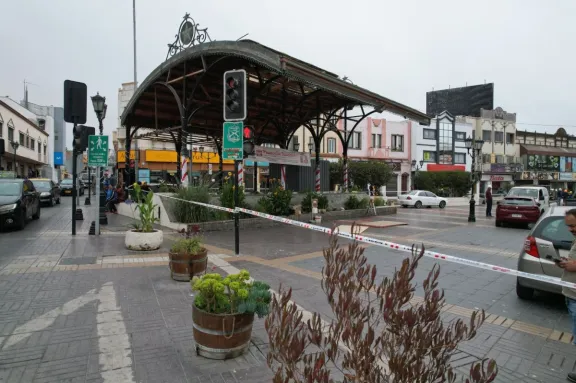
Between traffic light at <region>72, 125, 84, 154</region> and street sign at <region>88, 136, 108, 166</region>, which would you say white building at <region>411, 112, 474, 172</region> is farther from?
traffic light at <region>72, 125, 84, 154</region>

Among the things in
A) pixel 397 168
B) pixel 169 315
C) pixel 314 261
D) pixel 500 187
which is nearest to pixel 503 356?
pixel 169 315

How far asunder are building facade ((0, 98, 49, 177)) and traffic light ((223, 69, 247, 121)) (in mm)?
26307

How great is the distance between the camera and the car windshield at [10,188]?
1269 cm

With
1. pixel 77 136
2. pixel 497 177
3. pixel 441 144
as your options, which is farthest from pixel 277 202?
pixel 497 177

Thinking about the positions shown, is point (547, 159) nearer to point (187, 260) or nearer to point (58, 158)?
point (187, 260)

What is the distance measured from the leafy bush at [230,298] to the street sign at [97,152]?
897cm

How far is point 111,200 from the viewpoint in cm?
1836

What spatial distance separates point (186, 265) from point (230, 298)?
9.68 feet

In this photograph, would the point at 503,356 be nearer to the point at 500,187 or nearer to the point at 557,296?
the point at 557,296

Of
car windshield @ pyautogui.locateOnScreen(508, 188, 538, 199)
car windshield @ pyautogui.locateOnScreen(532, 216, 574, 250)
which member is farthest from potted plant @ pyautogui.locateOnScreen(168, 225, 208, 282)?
car windshield @ pyautogui.locateOnScreen(508, 188, 538, 199)

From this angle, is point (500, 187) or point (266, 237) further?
point (500, 187)

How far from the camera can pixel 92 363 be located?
3689 millimetres

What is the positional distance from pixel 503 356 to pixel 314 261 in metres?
4.85

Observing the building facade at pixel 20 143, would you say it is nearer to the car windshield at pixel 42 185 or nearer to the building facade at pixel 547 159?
the car windshield at pixel 42 185
